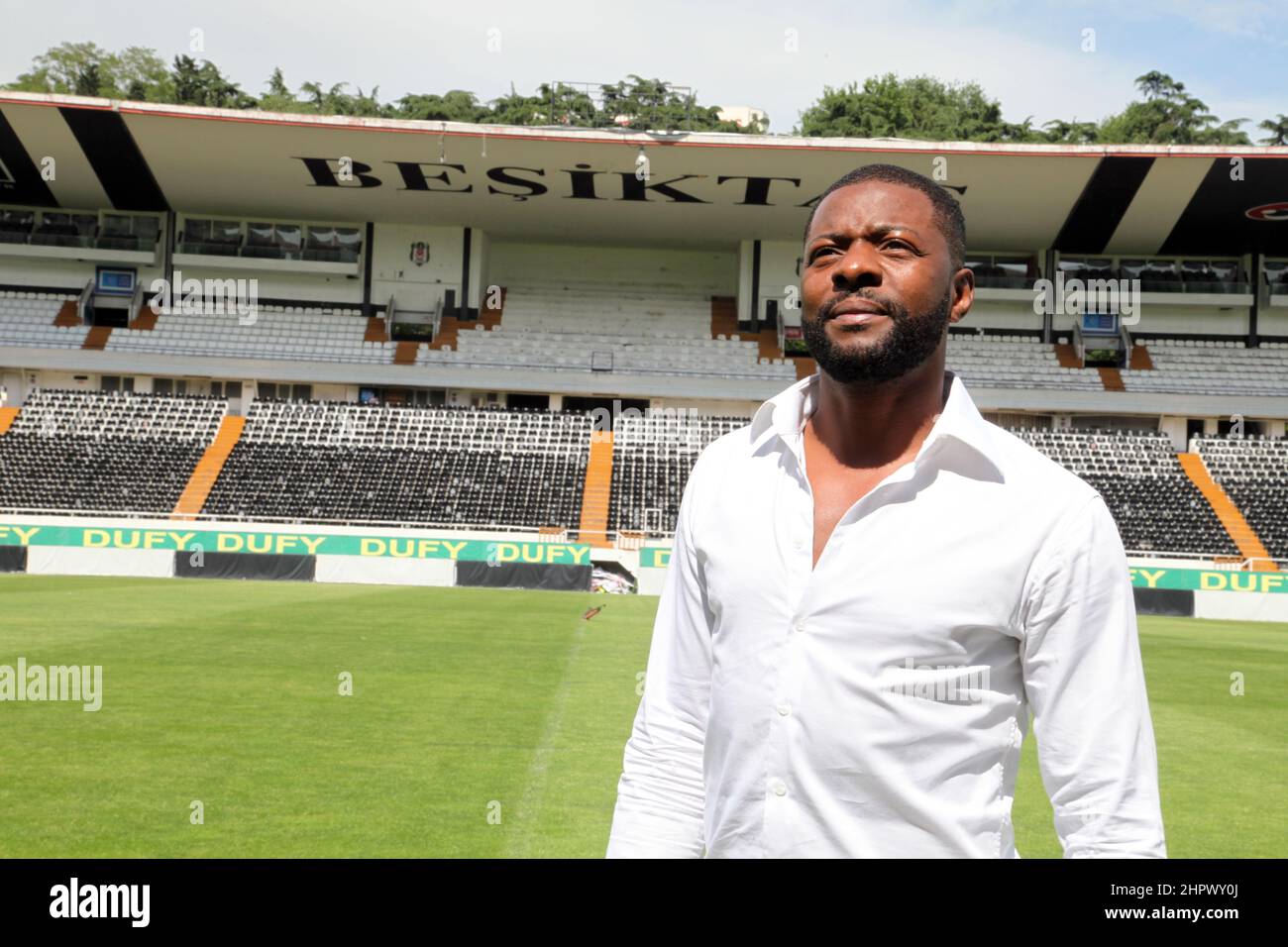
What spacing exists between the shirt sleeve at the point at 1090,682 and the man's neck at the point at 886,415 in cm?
42

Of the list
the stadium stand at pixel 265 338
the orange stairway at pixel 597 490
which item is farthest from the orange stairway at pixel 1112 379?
the stadium stand at pixel 265 338

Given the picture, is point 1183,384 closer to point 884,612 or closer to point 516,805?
point 516,805

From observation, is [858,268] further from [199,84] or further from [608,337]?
[199,84]

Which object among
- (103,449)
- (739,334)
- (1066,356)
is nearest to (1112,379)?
(1066,356)

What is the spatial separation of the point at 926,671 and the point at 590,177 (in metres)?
43.6

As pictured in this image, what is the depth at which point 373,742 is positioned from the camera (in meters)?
9.86

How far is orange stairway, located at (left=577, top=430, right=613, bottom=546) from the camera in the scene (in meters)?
36.9

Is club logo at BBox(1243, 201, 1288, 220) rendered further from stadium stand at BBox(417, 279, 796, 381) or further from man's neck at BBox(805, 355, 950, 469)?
man's neck at BBox(805, 355, 950, 469)

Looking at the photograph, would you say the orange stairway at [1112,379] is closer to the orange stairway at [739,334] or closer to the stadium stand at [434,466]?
the stadium stand at [434,466]

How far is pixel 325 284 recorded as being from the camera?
51250mm
